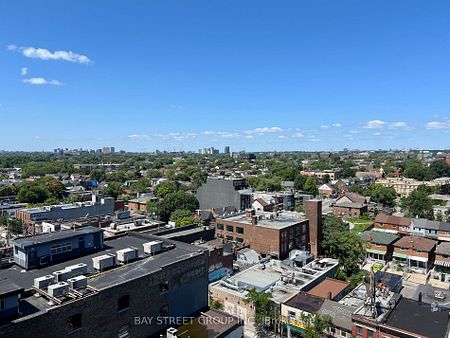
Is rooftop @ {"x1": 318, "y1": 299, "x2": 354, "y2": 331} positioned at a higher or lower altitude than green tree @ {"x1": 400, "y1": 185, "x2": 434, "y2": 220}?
lower

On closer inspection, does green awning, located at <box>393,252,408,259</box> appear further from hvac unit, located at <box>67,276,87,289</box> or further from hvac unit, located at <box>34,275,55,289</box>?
hvac unit, located at <box>34,275,55,289</box>

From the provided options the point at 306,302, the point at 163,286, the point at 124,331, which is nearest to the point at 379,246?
the point at 306,302

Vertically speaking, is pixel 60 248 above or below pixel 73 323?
above

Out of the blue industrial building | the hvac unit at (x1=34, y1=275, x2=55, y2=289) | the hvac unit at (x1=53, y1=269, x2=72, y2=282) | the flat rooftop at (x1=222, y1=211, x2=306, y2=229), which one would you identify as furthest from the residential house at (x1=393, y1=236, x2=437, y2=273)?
the hvac unit at (x1=34, y1=275, x2=55, y2=289)

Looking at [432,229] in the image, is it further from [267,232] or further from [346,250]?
[267,232]

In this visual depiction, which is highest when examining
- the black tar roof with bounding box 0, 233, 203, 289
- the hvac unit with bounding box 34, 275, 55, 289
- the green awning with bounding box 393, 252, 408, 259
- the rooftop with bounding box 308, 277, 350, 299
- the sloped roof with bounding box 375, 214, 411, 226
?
the hvac unit with bounding box 34, 275, 55, 289

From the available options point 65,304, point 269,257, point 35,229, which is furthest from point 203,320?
point 35,229

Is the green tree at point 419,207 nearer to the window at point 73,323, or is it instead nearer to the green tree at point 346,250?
the green tree at point 346,250
